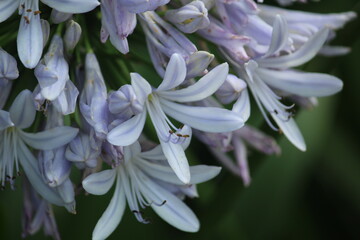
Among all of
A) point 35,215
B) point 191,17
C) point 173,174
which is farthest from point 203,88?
point 35,215

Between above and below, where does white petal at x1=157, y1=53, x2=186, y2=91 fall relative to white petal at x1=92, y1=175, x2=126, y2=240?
above

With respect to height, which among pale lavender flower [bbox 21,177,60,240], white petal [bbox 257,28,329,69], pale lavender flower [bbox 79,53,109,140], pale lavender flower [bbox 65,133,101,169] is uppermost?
pale lavender flower [bbox 79,53,109,140]

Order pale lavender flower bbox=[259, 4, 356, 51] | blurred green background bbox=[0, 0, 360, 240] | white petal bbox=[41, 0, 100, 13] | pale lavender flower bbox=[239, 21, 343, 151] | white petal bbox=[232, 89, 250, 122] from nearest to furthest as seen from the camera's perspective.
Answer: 1. white petal bbox=[41, 0, 100, 13]
2. white petal bbox=[232, 89, 250, 122]
3. pale lavender flower bbox=[239, 21, 343, 151]
4. pale lavender flower bbox=[259, 4, 356, 51]
5. blurred green background bbox=[0, 0, 360, 240]

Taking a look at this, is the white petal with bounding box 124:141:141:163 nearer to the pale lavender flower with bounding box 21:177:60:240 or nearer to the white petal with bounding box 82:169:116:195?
the white petal with bounding box 82:169:116:195

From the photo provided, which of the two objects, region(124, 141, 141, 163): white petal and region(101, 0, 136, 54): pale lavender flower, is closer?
region(101, 0, 136, 54): pale lavender flower

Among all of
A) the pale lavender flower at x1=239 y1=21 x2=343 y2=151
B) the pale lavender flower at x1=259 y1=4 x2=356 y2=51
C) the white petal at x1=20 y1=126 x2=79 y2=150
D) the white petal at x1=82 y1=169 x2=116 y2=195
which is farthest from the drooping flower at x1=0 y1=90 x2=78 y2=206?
the pale lavender flower at x1=259 y1=4 x2=356 y2=51

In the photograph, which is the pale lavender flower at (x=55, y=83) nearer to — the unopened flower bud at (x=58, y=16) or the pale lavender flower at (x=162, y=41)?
the unopened flower bud at (x=58, y=16)

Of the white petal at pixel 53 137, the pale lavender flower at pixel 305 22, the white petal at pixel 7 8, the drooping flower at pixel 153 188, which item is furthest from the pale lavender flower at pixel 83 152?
the pale lavender flower at pixel 305 22

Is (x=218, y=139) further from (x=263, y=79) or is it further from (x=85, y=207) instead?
(x=85, y=207)
